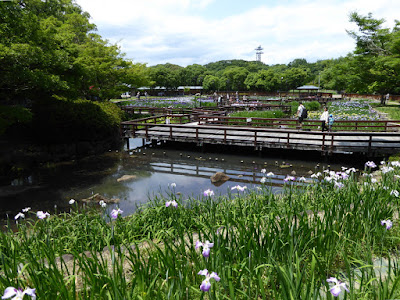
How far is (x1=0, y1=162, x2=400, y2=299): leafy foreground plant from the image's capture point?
2291 mm

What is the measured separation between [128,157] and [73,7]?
28566 mm

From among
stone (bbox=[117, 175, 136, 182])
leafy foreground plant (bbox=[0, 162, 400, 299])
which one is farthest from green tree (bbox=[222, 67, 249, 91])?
leafy foreground plant (bbox=[0, 162, 400, 299])

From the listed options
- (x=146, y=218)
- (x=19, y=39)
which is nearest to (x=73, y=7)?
(x=19, y=39)

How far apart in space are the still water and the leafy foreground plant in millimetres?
4012

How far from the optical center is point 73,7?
112ft

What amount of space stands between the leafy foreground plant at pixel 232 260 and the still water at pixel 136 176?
401 cm

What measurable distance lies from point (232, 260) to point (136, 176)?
8.78 m

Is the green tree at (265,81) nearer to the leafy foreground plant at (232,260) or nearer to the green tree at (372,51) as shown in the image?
the green tree at (372,51)

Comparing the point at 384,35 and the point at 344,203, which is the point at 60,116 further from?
the point at 384,35

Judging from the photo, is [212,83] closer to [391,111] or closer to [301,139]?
[391,111]

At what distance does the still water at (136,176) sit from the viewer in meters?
8.85

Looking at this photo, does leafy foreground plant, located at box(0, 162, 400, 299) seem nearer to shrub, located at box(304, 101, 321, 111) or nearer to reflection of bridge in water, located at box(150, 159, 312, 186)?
reflection of bridge in water, located at box(150, 159, 312, 186)

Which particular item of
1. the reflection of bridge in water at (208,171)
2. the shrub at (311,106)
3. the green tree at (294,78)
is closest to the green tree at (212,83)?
the green tree at (294,78)

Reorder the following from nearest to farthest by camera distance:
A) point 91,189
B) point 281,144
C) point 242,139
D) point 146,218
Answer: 1. point 146,218
2. point 91,189
3. point 281,144
4. point 242,139
